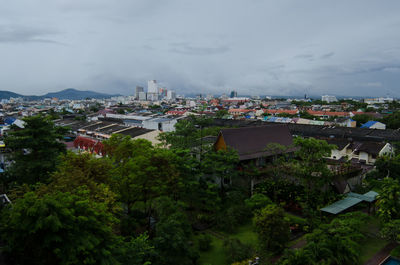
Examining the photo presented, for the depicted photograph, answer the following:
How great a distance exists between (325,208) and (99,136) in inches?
1163

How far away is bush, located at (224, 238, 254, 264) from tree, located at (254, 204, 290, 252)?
878mm

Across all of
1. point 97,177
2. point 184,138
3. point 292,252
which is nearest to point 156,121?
point 184,138

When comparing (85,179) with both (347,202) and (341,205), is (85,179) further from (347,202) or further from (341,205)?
(347,202)

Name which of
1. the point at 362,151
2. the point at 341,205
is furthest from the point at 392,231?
the point at 362,151

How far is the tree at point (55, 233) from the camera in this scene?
265 inches

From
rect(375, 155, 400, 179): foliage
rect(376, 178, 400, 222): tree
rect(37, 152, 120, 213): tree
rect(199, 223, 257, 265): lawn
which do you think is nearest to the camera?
rect(37, 152, 120, 213): tree

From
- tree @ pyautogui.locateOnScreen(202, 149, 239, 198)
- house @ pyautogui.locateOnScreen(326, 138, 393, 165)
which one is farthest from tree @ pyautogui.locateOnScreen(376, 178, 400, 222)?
house @ pyautogui.locateOnScreen(326, 138, 393, 165)

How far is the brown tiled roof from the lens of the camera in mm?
18859

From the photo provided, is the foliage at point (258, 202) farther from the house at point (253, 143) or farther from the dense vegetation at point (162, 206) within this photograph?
the house at point (253, 143)

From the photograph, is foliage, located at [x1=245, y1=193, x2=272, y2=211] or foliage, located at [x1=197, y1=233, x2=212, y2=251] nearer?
foliage, located at [x1=197, y1=233, x2=212, y2=251]

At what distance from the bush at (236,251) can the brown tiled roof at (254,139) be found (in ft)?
22.7

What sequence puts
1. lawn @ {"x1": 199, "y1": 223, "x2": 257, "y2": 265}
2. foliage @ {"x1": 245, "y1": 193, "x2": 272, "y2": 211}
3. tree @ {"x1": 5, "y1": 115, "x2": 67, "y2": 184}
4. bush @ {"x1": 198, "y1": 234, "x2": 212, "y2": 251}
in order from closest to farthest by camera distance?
lawn @ {"x1": 199, "y1": 223, "x2": 257, "y2": 265}
bush @ {"x1": 198, "y1": 234, "x2": 212, "y2": 251}
tree @ {"x1": 5, "y1": 115, "x2": 67, "y2": 184}
foliage @ {"x1": 245, "y1": 193, "x2": 272, "y2": 211}

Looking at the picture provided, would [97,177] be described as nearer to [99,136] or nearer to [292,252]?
[292,252]

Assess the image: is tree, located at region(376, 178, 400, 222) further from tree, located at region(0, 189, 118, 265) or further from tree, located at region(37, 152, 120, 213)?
tree, located at region(0, 189, 118, 265)
